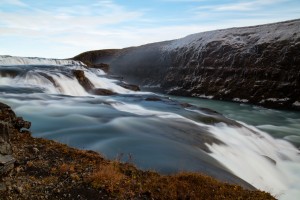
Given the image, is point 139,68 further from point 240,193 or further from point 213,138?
point 240,193

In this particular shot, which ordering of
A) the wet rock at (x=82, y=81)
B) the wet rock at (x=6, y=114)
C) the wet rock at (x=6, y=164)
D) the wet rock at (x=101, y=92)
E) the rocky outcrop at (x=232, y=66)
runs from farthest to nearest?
1. the rocky outcrop at (x=232, y=66)
2. the wet rock at (x=82, y=81)
3. the wet rock at (x=101, y=92)
4. the wet rock at (x=6, y=114)
5. the wet rock at (x=6, y=164)

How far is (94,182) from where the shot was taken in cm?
797

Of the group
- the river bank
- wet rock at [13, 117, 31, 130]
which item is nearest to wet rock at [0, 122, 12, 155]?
the river bank

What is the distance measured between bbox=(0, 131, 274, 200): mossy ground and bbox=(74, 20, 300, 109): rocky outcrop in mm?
38954

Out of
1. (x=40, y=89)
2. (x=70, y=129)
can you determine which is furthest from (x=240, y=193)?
(x=40, y=89)

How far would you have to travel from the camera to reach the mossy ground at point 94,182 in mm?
7492

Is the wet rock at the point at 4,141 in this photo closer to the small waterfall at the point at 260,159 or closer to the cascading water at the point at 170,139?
the cascading water at the point at 170,139

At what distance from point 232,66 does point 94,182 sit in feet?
174

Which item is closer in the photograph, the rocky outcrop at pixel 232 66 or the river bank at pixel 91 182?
the river bank at pixel 91 182

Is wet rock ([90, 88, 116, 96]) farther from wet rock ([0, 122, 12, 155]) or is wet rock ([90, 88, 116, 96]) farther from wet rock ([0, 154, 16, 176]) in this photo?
wet rock ([0, 154, 16, 176])

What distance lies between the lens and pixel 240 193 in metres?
8.45

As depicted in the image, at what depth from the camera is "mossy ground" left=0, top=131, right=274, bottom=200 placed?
7.49 meters

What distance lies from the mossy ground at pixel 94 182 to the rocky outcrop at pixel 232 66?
39.0 meters

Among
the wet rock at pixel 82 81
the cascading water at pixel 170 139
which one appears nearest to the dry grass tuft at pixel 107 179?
the cascading water at pixel 170 139
